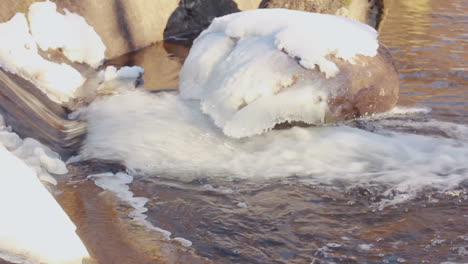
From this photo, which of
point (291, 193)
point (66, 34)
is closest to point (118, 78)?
point (66, 34)

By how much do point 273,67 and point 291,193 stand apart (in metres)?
1.33

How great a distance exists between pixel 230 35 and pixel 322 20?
30.5 inches

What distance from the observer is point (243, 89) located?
15.7ft

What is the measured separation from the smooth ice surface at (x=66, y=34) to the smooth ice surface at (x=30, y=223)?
4016 mm

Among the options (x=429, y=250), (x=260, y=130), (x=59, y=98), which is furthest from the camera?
(x=59, y=98)

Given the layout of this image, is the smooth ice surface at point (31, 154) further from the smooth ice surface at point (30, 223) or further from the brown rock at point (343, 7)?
the brown rock at point (343, 7)

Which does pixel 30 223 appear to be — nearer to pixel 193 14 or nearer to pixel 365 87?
pixel 365 87

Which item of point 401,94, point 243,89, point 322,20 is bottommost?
point 401,94

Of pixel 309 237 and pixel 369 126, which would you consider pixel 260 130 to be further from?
pixel 309 237

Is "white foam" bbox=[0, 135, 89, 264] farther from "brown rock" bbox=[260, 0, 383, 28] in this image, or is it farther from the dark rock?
the dark rock

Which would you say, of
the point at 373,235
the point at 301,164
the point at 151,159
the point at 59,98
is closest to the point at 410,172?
the point at 301,164

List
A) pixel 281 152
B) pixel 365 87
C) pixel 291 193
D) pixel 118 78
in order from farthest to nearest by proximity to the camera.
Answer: pixel 118 78
pixel 365 87
pixel 281 152
pixel 291 193

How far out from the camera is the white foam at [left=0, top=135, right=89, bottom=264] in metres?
2.27

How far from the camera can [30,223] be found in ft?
7.62
